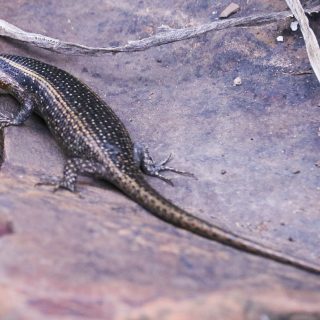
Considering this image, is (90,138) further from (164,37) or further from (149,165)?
(164,37)

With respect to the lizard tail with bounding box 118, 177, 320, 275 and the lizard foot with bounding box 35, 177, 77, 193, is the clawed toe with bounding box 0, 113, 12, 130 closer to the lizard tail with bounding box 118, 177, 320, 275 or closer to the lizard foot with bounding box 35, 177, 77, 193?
the lizard foot with bounding box 35, 177, 77, 193

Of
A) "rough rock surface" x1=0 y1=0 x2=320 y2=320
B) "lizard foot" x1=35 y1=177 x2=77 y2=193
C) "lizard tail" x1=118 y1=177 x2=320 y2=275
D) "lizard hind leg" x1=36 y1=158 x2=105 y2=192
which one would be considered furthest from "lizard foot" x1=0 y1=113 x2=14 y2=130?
"lizard tail" x1=118 y1=177 x2=320 y2=275

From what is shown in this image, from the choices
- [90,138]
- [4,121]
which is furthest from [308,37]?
[4,121]

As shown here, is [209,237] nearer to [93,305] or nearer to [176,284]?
[176,284]

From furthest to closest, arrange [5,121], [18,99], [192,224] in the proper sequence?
1. [18,99]
2. [5,121]
3. [192,224]

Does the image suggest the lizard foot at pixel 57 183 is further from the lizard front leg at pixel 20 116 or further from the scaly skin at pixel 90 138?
the lizard front leg at pixel 20 116

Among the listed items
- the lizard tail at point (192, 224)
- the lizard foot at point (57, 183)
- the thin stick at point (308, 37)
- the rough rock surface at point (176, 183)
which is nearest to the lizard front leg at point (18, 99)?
the rough rock surface at point (176, 183)

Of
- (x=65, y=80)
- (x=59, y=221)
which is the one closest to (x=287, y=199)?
(x=59, y=221)
